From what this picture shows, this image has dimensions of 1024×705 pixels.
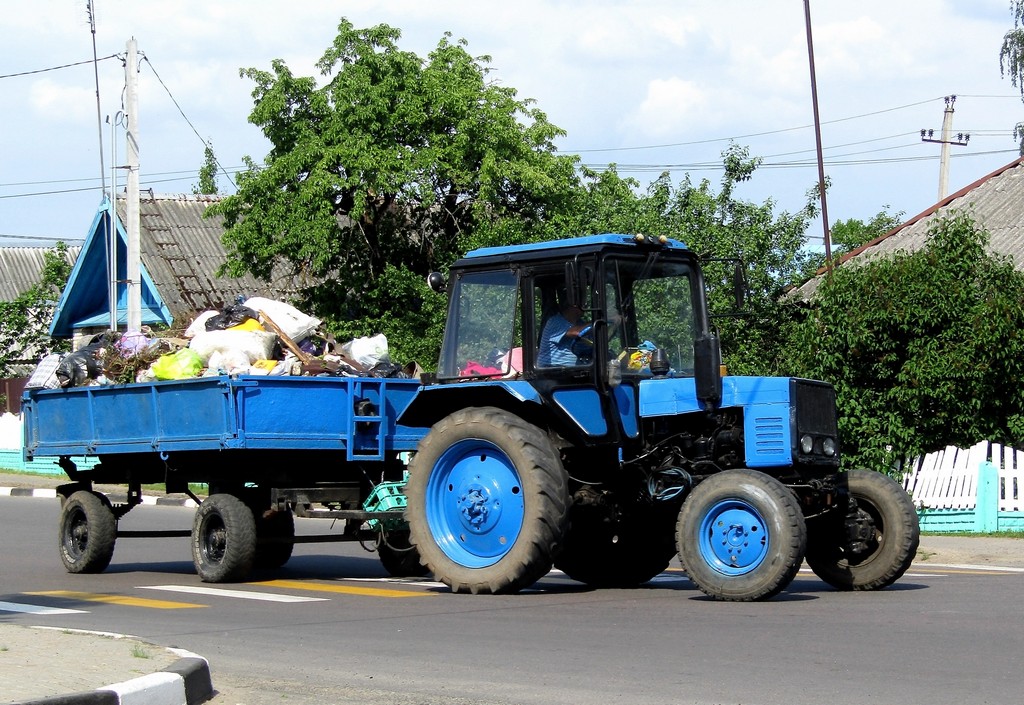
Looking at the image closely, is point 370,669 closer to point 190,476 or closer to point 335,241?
point 190,476

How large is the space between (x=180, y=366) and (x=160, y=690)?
273 inches

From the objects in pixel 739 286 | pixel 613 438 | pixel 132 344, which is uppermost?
pixel 739 286

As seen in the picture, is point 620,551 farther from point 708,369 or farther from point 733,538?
point 708,369

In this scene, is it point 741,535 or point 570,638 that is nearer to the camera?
point 570,638

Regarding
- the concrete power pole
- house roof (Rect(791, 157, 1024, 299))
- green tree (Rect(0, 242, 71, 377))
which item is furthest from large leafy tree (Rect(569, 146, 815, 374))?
green tree (Rect(0, 242, 71, 377))

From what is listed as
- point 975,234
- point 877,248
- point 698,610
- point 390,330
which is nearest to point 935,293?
point 975,234

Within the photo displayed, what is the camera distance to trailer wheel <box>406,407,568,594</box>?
432 inches

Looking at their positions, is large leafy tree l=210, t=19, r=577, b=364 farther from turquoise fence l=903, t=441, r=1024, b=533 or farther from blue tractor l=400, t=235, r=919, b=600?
blue tractor l=400, t=235, r=919, b=600

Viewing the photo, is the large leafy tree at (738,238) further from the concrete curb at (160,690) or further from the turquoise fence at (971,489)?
the concrete curb at (160,690)

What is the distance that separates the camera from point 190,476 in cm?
1365

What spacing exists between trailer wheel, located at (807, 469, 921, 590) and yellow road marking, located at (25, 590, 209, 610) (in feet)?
16.7

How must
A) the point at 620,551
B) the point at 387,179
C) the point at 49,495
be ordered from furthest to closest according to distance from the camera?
the point at 49,495 < the point at 387,179 < the point at 620,551

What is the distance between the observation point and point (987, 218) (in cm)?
2706

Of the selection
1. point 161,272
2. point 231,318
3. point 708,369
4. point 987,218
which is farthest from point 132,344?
point 161,272
